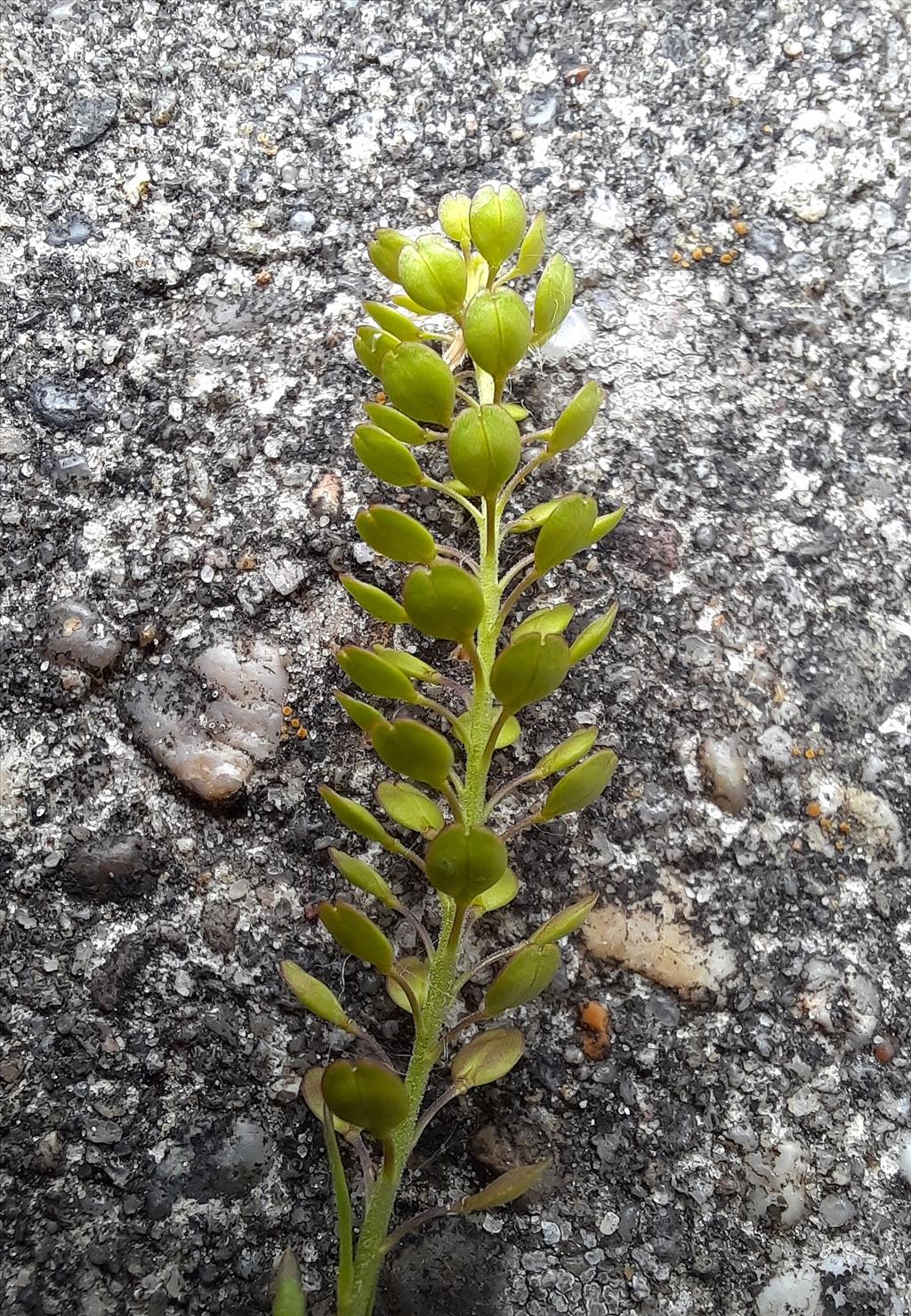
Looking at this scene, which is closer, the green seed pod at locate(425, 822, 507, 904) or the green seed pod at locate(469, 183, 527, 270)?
the green seed pod at locate(425, 822, 507, 904)

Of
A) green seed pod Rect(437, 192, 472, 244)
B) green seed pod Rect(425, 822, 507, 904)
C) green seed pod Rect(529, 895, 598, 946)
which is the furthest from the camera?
green seed pod Rect(437, 192, 472, 244)

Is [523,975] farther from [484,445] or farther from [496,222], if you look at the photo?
[496,222]

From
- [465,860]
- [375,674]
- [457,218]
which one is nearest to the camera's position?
[465,860]

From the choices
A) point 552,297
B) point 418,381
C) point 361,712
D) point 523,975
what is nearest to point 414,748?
point 361,712

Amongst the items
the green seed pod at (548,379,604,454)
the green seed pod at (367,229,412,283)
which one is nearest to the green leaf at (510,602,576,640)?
the green seed pod at (548,379,604,454)

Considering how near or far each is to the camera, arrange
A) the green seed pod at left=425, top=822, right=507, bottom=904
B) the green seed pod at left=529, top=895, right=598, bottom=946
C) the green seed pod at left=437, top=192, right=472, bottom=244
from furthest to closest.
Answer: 1. the green seed pod at left=437, top=192, right=472, bottom=244
2. the green seed pod at left=529, top=895, right=598, bottom=946
3. the green seed pod at left=425, top=822, right=507, bottom=904

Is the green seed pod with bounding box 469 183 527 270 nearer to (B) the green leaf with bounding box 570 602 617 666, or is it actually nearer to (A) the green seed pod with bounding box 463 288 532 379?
(A) the green seed pod with bounding box 463 288 532 379
